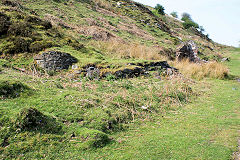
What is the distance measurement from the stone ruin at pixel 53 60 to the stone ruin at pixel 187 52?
1174cm

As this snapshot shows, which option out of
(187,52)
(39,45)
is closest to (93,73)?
(39,45)

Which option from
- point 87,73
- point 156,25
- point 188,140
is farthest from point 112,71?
point 156,25

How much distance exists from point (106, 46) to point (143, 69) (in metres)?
6.08

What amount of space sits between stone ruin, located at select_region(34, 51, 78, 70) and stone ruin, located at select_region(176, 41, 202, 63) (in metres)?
11.7

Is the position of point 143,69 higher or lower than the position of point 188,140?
higher

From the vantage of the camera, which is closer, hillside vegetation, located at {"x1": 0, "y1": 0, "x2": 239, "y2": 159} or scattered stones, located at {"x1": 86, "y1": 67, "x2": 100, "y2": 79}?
hillside vegetation, located at {"x1": 0, "y1": 0, "x2": 239, "y2": 159}

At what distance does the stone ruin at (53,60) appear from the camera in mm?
9398

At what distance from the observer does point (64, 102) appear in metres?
5.84

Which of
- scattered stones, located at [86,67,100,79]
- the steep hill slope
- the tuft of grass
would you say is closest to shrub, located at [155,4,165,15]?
the steep hill slope

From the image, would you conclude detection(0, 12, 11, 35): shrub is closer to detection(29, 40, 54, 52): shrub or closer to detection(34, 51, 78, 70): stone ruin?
detection(29, 40, 54, 52): shrub

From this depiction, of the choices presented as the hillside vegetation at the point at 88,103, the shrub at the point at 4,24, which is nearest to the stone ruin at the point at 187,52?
the hillside vegetation at the point at 88,103

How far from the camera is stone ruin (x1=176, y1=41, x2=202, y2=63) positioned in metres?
17.9

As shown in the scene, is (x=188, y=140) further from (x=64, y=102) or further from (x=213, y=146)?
(x=64, y=102)

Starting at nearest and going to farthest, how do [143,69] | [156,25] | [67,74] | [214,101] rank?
[214,101], [67,74], [143,69], [156,25]
